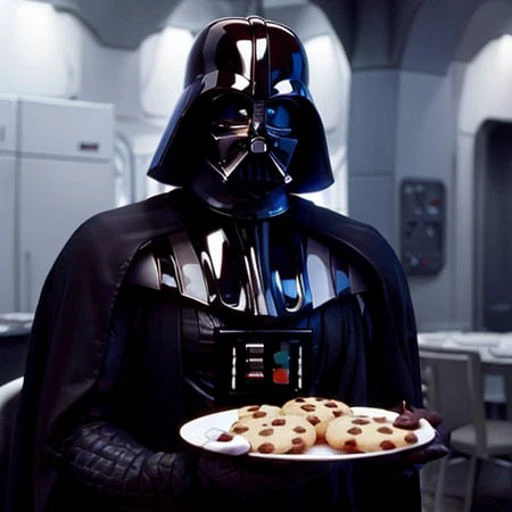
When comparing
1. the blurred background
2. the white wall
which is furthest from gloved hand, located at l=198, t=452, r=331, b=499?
the white wall

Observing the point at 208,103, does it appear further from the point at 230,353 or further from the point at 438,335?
the point at 438,335

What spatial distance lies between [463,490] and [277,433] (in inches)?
108

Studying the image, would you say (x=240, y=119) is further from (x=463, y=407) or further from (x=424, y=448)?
(x=463, y=407)

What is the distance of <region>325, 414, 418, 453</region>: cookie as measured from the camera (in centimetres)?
96

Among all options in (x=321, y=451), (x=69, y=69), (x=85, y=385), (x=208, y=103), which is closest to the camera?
(x=321, y=451)

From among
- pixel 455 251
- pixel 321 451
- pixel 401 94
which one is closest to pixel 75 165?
pixel 401 94

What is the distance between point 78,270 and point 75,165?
3.11 metres

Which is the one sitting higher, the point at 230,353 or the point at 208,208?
the point at 208,208

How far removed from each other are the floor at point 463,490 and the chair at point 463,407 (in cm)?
25

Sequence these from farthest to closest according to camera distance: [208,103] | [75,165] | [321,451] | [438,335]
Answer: [75,165], [438,335], [208,103], [321,451]

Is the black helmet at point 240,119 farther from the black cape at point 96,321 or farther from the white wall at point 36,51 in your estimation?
the white wall at point 36,51

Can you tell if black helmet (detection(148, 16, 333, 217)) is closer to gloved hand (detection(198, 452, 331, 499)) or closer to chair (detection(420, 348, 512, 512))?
gloved hand (detection(198, 452, 331, 499))

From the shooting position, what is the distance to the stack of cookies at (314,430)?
0.94 metres

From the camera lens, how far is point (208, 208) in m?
1.23
